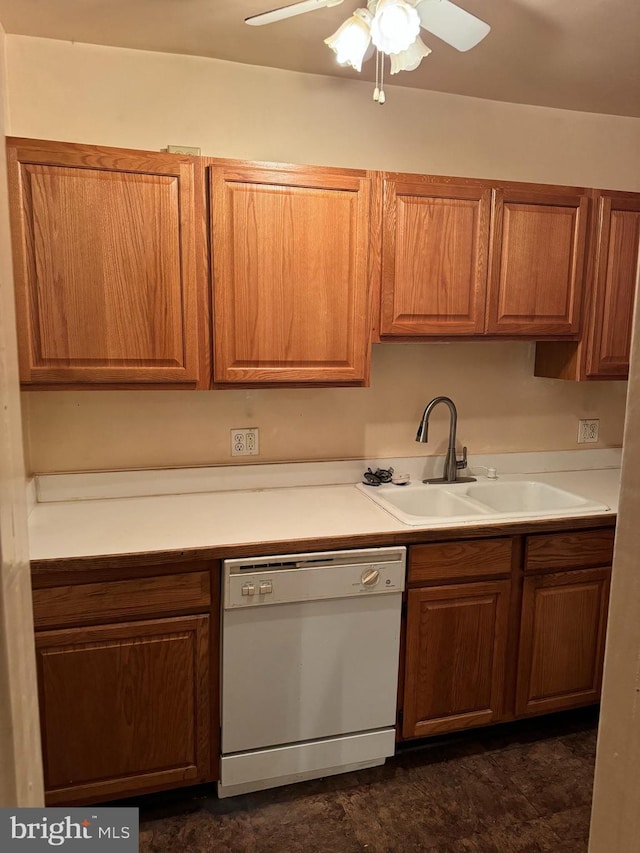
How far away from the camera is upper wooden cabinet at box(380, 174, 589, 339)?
219 cm

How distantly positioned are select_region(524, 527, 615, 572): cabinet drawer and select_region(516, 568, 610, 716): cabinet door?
0.04m

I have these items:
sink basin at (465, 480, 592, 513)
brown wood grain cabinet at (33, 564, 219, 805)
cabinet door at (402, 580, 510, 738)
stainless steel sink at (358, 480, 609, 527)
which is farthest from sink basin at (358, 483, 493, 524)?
brown wood grain cabinet at (33, 564, 219, 805)

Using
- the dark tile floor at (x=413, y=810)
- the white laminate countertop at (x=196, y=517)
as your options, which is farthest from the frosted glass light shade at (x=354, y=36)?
the dark tile floor at (x=413, y=810)

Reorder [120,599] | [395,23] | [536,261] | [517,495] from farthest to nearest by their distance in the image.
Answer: [517,495]
[536,261]
[120,599]
[395,23]

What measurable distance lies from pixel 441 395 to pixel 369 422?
35cm

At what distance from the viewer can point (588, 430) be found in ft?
9.55

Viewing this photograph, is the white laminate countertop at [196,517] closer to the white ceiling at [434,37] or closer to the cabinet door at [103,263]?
the cabinet door at [103,263]

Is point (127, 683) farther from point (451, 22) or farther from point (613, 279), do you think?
point (613, 279)

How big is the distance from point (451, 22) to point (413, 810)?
2346 millimetres

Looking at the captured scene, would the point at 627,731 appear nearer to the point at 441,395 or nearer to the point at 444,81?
the point at 441,395

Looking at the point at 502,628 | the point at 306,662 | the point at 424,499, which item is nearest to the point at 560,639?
the point at 502,628

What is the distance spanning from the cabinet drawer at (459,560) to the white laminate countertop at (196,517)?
0.28 feet

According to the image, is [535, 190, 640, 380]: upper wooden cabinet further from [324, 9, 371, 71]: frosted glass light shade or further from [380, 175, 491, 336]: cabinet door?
[324, 9, 371, 71]: frosted glass light shade

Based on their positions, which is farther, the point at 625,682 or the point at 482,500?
the point at 482,500
